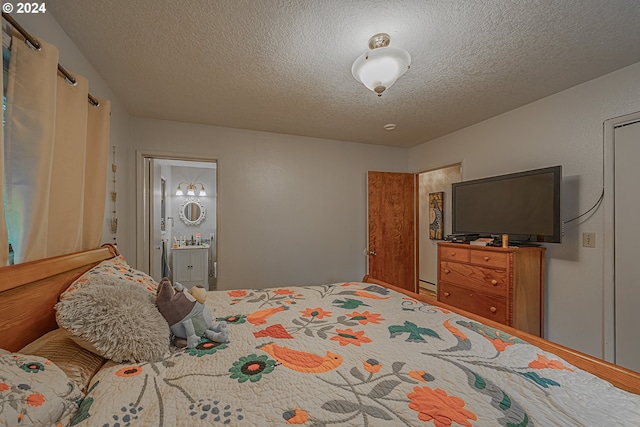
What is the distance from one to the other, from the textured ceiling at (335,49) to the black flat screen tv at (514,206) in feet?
2.48

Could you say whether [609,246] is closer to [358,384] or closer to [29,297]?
[358,384]

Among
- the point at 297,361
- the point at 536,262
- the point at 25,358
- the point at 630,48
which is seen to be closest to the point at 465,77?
the point at 630,48

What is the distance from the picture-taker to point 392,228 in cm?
402

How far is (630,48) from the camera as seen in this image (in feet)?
5.86

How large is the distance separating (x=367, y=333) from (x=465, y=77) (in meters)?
2.04

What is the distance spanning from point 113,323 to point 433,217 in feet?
16.3

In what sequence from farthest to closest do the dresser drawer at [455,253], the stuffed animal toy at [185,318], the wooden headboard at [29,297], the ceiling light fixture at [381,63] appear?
the dresser drawer at [455,253] < the ceiling light fixture at [381,63] < the stuffed animal toy at [185,318] < the wooden headboard at [29,297]

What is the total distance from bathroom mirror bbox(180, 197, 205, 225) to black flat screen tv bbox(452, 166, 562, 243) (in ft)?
15.5

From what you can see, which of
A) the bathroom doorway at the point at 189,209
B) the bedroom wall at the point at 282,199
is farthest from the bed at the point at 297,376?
the bathroom doorway at the point at 189,209

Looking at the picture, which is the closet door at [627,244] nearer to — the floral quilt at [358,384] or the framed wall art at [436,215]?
the floral quilt at [358,384]

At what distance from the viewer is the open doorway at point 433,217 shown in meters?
4.86

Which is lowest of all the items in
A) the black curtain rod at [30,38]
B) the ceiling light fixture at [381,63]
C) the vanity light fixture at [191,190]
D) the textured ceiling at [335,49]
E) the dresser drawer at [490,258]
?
the dresser drawer at [490,258]

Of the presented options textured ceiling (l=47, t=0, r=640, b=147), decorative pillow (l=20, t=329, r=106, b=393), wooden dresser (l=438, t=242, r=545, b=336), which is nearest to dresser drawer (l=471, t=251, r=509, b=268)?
wooden dresser (l=438, t=242, r=545, b=336)

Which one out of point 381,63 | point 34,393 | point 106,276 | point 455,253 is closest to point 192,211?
point 106,276
